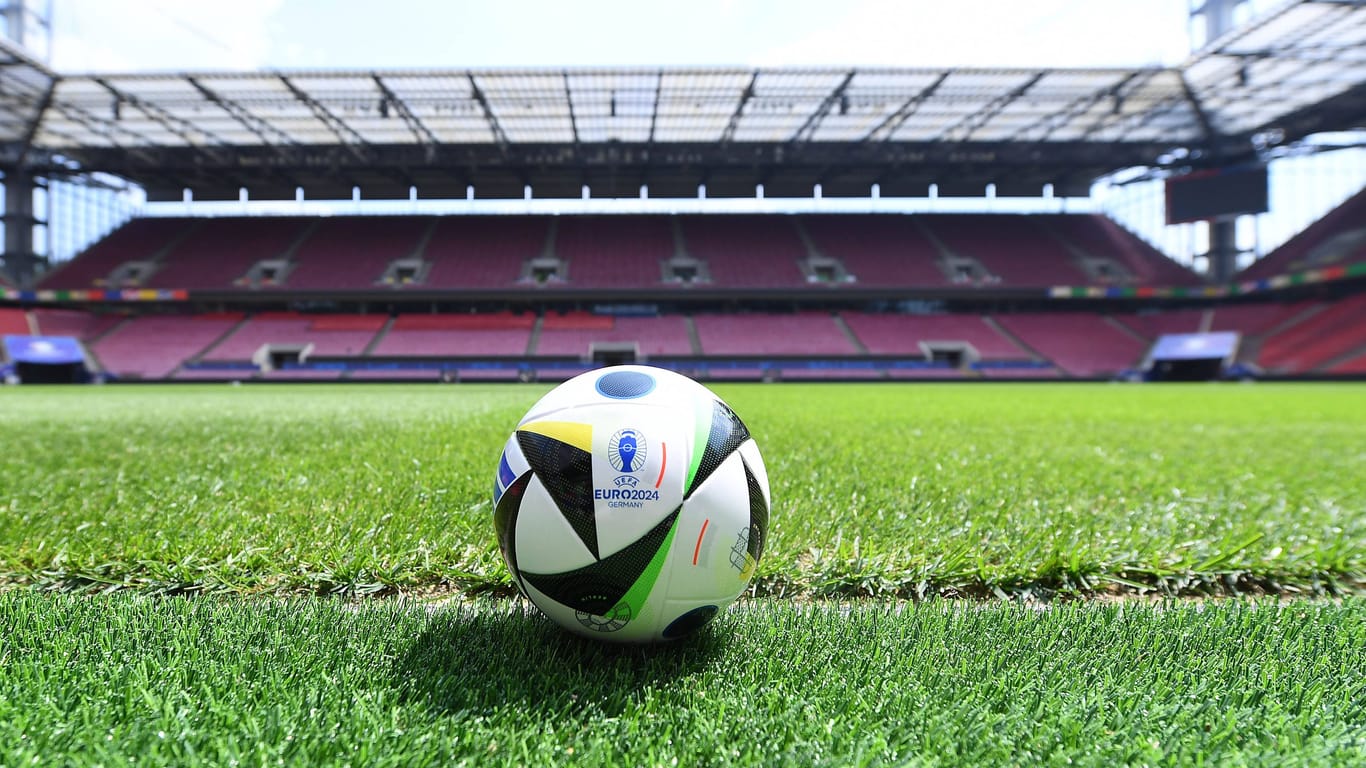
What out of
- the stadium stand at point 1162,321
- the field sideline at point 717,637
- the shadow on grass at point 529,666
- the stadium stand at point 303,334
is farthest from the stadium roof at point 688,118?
the shadow on grass at point 529,666

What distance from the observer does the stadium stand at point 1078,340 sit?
31.6 m

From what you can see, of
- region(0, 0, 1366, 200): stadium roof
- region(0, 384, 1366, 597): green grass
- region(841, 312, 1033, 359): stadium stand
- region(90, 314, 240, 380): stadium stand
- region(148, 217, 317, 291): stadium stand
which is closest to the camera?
region(0, 384, 1366, 597): green grass

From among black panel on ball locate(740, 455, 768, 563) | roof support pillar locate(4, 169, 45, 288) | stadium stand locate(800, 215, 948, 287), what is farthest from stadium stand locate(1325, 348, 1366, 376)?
roof support pillar locate(4, 169, 45, 288)

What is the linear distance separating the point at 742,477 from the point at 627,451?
13.1 inches

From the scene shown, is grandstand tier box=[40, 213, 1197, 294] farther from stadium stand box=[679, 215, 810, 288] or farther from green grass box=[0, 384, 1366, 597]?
green grass box=[0, 384, 1366, 597]

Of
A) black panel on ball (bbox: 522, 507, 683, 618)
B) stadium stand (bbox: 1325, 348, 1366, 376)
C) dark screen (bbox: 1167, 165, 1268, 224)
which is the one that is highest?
dark screen (bbox: 1167, 165, 1268, 224)

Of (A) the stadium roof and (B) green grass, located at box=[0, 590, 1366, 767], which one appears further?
(A) the stadium roof

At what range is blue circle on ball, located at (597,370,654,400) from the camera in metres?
1.62

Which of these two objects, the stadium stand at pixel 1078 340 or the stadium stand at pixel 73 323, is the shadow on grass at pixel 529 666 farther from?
the stadium stand at pixel 73 323

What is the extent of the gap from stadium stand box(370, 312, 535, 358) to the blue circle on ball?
3035 cm

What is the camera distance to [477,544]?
8.11 feet

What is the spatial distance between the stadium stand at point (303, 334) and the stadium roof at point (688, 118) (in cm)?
738

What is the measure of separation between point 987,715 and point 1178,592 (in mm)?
1485

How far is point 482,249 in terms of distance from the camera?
3703cm
